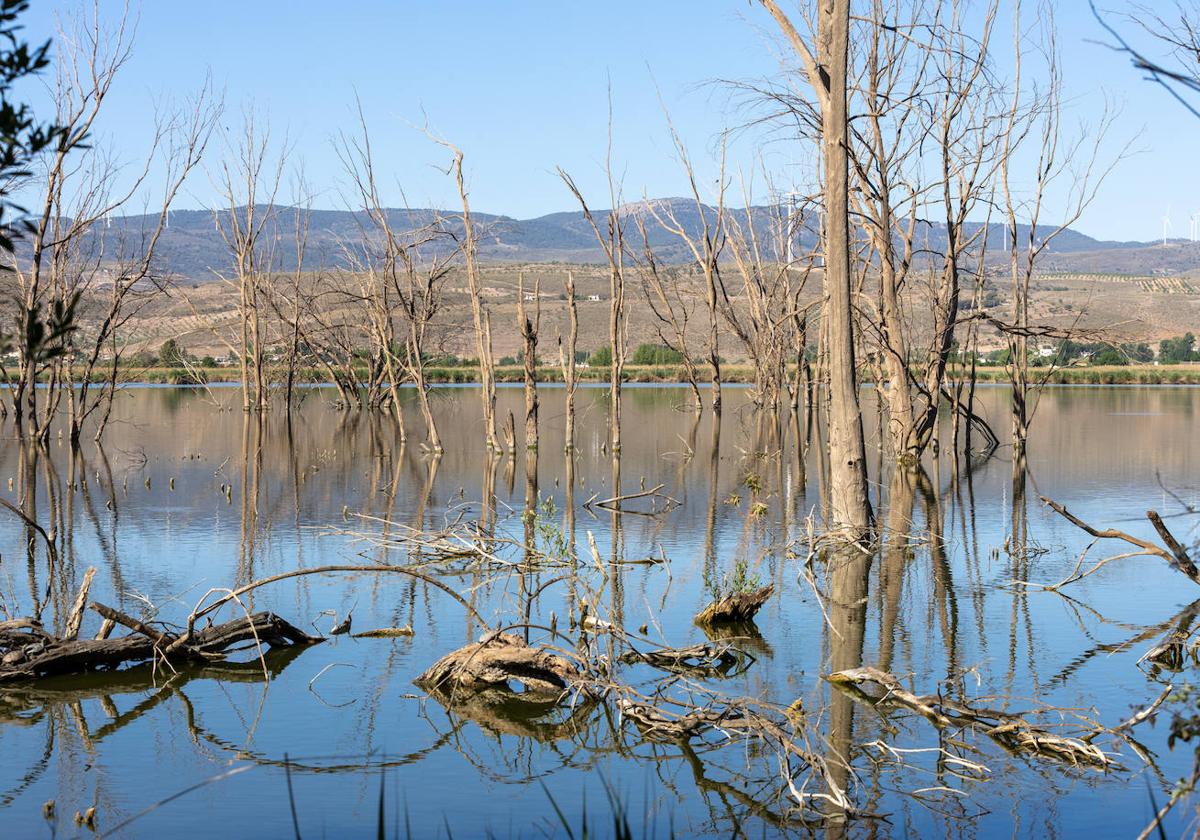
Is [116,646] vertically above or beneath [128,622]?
beneath

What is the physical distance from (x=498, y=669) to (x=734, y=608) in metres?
2.37

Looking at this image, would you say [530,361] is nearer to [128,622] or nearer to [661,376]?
[128,622]

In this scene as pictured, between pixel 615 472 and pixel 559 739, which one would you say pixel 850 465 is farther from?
pixel 615 472

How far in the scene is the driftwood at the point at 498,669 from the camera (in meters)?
7.55

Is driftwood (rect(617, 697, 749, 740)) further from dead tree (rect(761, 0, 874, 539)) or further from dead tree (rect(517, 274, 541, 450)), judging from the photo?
dead tree (rect(517, 274, 541, 450))

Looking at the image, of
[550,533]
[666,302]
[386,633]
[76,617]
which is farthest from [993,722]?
[666,302]

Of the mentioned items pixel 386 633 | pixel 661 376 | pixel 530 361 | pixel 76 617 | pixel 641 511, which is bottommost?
pixel 661 376

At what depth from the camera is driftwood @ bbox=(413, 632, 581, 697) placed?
755 cm

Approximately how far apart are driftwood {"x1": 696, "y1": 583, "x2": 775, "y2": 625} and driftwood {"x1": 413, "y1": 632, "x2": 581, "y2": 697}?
1945 millimetres

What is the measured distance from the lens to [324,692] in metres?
7.68

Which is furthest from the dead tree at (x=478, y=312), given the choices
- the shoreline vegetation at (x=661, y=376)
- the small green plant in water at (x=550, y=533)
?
the shoreline vegetation at (x=661, y=376)

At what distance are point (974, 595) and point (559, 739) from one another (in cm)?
500

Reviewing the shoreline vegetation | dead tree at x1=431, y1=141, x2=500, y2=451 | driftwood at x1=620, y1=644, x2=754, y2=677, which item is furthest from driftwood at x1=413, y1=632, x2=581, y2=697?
the shoreline vegetation

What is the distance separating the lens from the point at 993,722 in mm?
6801
